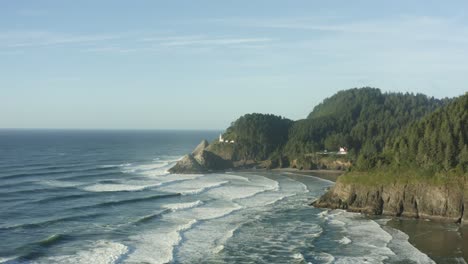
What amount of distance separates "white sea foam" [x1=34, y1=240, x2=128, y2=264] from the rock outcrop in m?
62.0

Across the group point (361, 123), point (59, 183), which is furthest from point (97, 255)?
point (361, 123)

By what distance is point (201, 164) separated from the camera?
11500cm

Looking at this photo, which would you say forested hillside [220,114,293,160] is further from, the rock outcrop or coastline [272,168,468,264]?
coastline [272,168,468,264]

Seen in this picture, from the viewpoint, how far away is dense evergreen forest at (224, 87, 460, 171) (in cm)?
6500

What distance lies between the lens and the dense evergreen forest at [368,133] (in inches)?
2559

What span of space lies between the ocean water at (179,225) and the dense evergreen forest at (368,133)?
12473 millimetres

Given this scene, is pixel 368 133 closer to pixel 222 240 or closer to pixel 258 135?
pixel 258 135

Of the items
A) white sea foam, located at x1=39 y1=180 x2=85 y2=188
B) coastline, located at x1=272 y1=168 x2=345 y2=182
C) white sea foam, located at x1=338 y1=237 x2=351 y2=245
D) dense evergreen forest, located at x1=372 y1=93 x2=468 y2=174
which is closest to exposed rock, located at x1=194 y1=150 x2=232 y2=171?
coastline, located at x1=272 y1=168 x2=345 y2=182

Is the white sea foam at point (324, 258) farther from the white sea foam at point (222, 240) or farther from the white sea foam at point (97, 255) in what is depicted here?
the white sea foam at point (97, 255)

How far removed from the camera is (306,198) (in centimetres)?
7350

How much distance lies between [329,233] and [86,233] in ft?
75.2

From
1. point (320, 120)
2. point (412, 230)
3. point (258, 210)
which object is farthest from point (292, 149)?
point (412, 230)

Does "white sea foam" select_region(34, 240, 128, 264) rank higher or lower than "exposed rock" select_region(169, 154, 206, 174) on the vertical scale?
lower

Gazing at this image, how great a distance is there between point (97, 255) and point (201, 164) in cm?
7269
